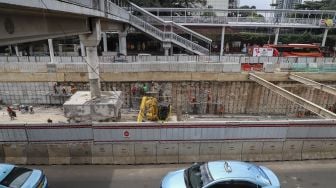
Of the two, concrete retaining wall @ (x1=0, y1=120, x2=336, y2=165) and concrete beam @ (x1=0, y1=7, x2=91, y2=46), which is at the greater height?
concrete beam @ (x1=0, y1=7, x2=91, y2=46)

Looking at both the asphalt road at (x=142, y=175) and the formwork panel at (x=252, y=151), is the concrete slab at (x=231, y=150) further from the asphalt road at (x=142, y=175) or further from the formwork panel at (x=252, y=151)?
the asphalt road at (x=142, y=175)

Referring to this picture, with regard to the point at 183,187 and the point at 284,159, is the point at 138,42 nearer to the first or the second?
the point at 284,159

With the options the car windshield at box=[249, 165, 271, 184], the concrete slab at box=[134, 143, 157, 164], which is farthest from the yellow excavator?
the car windshield at box=[249, 165, 271, 184]

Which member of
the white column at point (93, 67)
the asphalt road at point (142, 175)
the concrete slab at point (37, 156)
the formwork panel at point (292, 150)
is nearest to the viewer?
the asphalt road at point (142, 175)

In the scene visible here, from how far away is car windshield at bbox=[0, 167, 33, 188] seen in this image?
302 inches

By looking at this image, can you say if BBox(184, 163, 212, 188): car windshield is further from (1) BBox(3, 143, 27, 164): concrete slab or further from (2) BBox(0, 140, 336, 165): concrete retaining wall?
(1) BBox(3, 143, 27, 164): concrete slab

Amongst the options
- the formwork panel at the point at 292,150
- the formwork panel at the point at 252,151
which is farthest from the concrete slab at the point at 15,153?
the formwork panel at the point at 292,150

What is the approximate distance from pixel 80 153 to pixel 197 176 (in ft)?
19.6

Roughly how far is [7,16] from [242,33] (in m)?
45.0

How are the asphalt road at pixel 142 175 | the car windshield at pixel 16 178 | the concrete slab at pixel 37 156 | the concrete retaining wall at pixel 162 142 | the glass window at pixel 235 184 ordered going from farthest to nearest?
the concrete slab at pixel 37 156 → the concrete retaining wall at pixel 162 142 → the asphalt road at pixel 142 175 → the car windshield at pixel 16 178 → the glass window at pixel 235 184

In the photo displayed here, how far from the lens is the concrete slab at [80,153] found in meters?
11.3

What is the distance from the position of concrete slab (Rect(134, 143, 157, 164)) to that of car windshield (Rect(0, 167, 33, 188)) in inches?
169

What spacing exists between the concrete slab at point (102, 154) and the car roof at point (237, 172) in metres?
5.20

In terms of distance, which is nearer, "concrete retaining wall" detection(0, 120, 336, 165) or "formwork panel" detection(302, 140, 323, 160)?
"concrete retaining wall" detection(0, 120, 336, 165)
